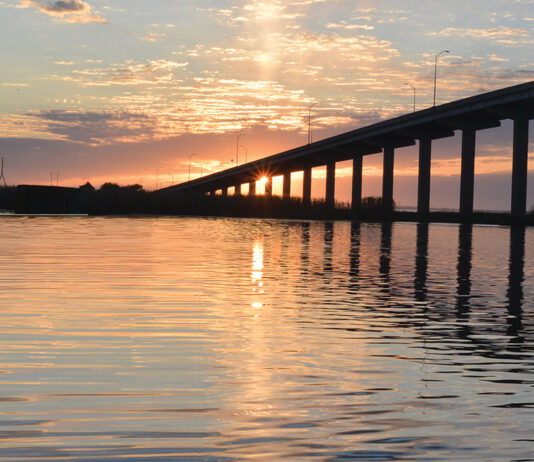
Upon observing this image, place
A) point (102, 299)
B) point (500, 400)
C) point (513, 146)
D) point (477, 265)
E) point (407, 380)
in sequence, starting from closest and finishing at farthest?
1. point (500, 400)
2. point (407, 380)
3. point (102, 299)
4. point (477, 265)
5. point (513, 146)

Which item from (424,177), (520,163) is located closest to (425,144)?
(424,177)

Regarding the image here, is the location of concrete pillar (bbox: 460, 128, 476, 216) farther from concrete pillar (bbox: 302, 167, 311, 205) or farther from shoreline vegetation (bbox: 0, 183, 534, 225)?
concrete pillar (bbox: 302, 167, 311, 205)

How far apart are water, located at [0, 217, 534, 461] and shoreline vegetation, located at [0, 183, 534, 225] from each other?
79834mm

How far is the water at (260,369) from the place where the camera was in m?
6.83

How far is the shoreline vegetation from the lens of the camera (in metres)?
101

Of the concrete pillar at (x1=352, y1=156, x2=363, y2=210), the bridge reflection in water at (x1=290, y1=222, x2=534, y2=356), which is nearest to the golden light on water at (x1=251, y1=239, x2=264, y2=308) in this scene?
the bridge reflection in water at (x1=290, y1=222, x2=534, y2=356)

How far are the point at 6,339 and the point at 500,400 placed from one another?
692 centimetres

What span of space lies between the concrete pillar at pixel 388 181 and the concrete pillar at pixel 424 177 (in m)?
7.02

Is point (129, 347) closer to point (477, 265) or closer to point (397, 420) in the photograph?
point (397, 420)

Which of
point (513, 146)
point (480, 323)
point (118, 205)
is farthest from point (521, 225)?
point (480, 323)

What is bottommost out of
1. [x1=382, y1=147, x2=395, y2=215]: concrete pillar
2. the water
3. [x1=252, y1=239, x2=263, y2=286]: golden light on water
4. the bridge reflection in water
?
the bridge reflection in water

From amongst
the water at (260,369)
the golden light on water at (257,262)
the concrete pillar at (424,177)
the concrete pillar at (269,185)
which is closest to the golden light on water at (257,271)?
the golden light on water at (257,262)

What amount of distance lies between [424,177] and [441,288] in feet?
293

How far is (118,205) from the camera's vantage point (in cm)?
10106
